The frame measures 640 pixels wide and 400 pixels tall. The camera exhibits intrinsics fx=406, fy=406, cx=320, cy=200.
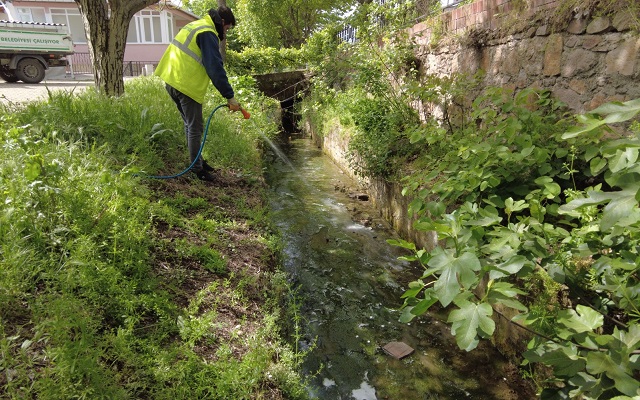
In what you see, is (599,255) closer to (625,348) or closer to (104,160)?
(625,348)

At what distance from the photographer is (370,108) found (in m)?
7.26

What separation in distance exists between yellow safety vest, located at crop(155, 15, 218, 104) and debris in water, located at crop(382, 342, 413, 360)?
3.33 m

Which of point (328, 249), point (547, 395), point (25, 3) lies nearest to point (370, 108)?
point (328, 249)

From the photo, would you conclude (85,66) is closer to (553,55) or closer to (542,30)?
(542,30)

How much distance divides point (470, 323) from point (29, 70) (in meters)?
17.7

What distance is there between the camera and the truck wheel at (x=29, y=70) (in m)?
14.3

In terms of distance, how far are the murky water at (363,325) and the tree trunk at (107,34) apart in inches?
137

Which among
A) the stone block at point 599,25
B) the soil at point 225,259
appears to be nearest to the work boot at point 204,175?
the soil at point 225,259

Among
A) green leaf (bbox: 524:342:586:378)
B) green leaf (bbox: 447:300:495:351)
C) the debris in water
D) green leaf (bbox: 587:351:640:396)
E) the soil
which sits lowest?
the debris in water

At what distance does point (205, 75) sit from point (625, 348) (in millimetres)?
4455

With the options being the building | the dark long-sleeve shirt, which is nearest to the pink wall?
the building

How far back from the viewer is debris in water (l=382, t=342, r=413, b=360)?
3.29m

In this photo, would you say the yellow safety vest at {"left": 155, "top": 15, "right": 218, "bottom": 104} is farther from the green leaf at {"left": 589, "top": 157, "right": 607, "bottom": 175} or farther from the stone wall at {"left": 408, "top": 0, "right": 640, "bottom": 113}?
the green leaf at {"left": 589, "top": 157, "right": 607, "bottom": 175}

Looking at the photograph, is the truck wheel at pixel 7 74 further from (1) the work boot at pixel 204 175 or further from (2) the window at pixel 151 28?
(1) the work boot at pixel 204 175
